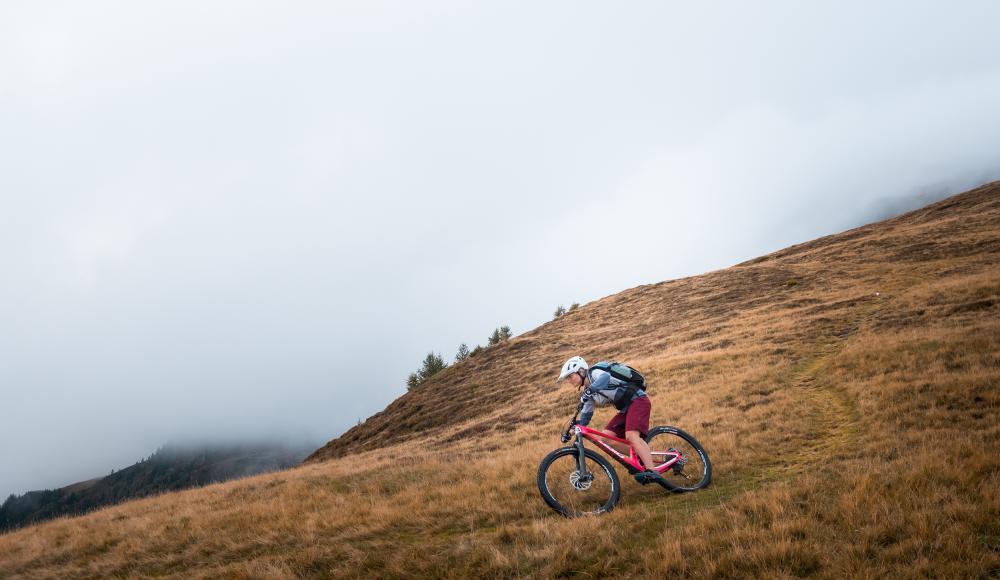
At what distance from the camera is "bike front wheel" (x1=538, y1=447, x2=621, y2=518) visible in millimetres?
8969

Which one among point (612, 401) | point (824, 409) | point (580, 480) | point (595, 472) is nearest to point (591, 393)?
point (612, 401)

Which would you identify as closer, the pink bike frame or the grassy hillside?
the grassy hillside

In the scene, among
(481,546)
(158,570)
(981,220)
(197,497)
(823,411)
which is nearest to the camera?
(481,546)

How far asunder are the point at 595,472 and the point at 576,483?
828 millimetres

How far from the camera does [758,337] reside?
28.4m

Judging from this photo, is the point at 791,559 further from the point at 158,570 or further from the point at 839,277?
the point at 839,277

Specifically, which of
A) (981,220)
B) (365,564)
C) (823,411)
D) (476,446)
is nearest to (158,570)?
(365,564)

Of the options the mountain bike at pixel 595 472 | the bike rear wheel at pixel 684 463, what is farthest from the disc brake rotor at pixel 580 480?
the bike rear wheel at pixel 684 463

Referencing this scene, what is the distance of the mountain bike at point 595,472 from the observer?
29.8ft

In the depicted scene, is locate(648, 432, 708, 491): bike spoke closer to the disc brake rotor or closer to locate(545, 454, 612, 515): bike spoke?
locate(545, 454, 612, 515): bike spoke

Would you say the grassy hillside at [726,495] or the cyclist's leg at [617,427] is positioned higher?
the cyclist's leg at [617,427]

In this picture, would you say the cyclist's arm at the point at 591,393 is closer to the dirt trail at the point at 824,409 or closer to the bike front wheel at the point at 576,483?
the bike front wheel at the point at 576,483

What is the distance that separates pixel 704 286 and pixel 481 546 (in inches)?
2150

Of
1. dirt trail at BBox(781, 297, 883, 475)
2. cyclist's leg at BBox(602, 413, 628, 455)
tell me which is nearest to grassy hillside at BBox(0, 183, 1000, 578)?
dirt trail at BBox(781, 297, 883, 475)
